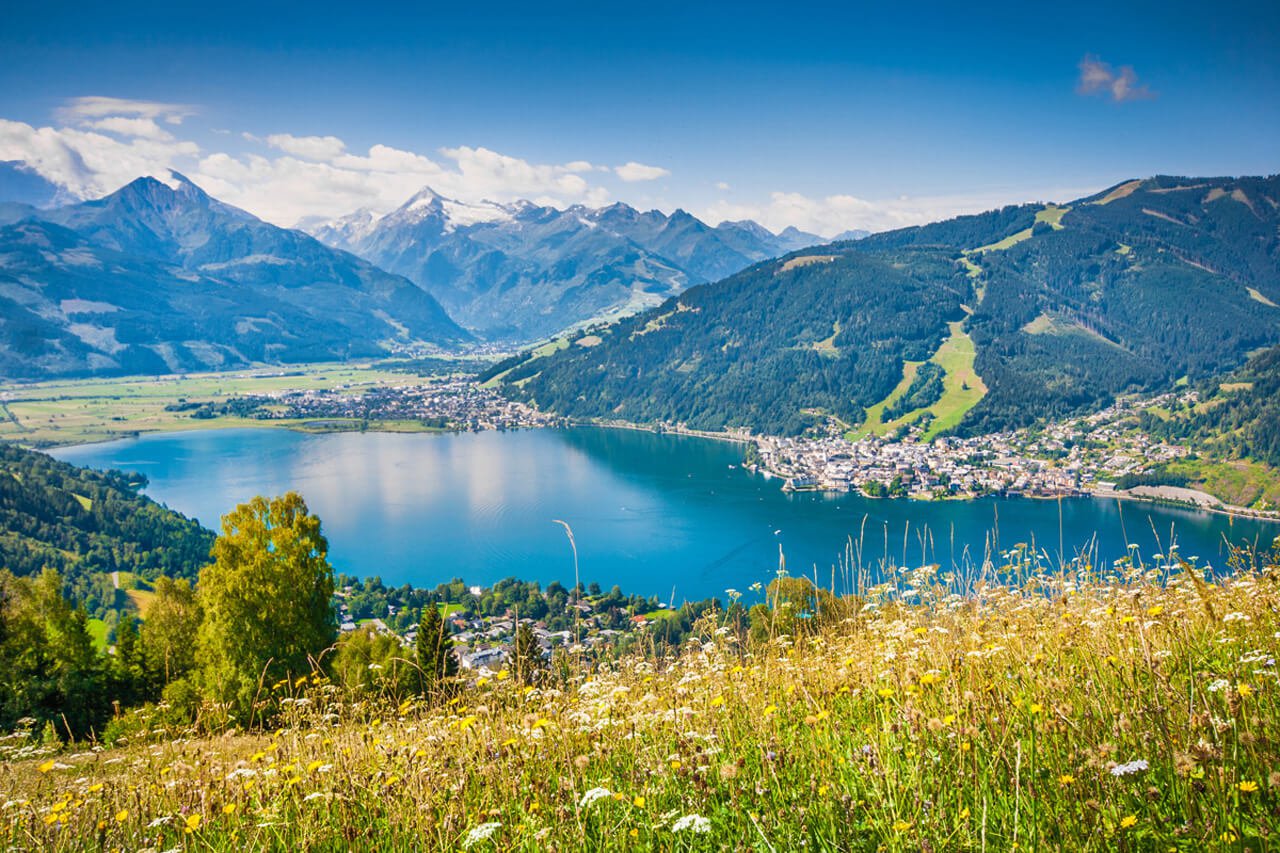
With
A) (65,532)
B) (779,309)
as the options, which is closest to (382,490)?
(65,532)

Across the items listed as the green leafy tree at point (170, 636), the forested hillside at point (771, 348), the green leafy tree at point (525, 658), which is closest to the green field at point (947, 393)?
the forested hillside at point (771, 348)

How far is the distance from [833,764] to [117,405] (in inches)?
7372

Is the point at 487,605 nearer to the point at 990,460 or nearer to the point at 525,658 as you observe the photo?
the point at 525,658

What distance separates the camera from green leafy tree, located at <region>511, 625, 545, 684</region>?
12.6 ft

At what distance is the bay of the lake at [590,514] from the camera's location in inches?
1989

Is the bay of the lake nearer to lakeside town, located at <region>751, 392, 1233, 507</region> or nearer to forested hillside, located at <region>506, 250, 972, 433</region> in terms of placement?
lakeside town, located at <region>751, 392, 1233, 507</region>

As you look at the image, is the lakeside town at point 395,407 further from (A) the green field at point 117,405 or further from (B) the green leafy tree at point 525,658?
(B) the green leafy tree at point 525,658

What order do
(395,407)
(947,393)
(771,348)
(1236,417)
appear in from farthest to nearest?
(771,348) < (395,407) < (947,393) < (1236,417)

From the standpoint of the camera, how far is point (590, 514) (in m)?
66.9

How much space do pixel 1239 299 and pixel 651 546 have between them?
18158 cm

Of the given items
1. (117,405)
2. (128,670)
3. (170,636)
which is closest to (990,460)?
(170,636)

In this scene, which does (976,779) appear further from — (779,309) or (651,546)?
(779,309)

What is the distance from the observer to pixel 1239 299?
539 feet

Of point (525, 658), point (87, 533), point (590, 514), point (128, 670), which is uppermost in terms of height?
point (525, 658)
